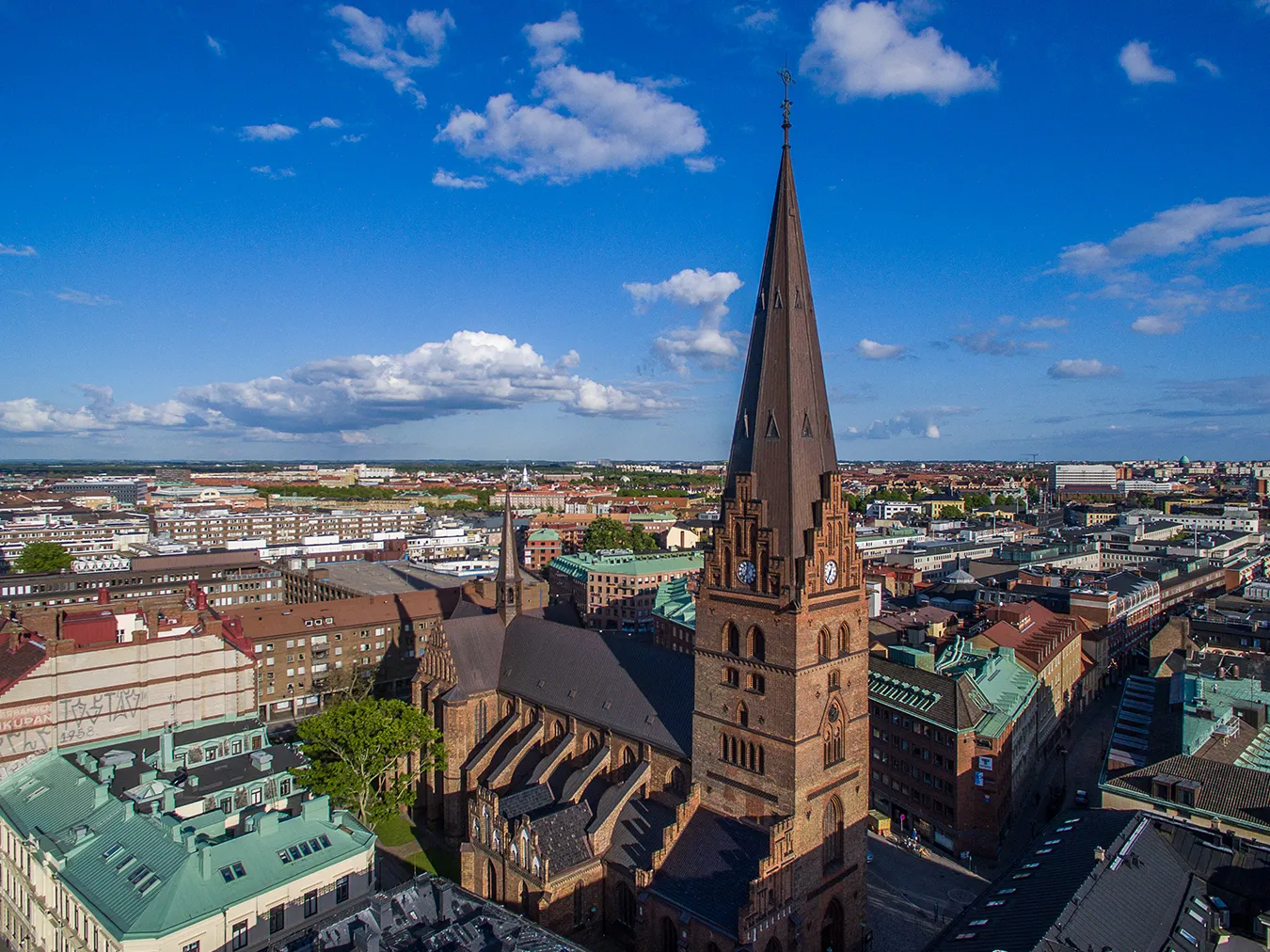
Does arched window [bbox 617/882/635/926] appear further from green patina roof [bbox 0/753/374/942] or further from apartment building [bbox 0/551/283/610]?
apartment building [bbox 0/551/283/610]

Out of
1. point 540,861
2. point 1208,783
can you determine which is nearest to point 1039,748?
point 1208,783

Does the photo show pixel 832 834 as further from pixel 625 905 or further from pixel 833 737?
pixel 625 905

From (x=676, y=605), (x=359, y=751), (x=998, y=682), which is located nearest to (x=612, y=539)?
(x=676, y=605)

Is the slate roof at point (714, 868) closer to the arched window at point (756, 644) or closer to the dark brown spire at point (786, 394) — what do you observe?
the arched window at point (756, 644)

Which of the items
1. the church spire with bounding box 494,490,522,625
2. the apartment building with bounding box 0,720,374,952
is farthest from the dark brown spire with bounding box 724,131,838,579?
the church spire with bounding box 494,490,522,625

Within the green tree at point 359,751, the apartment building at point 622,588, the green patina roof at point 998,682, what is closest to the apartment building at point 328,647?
the green tree at point 359,751
